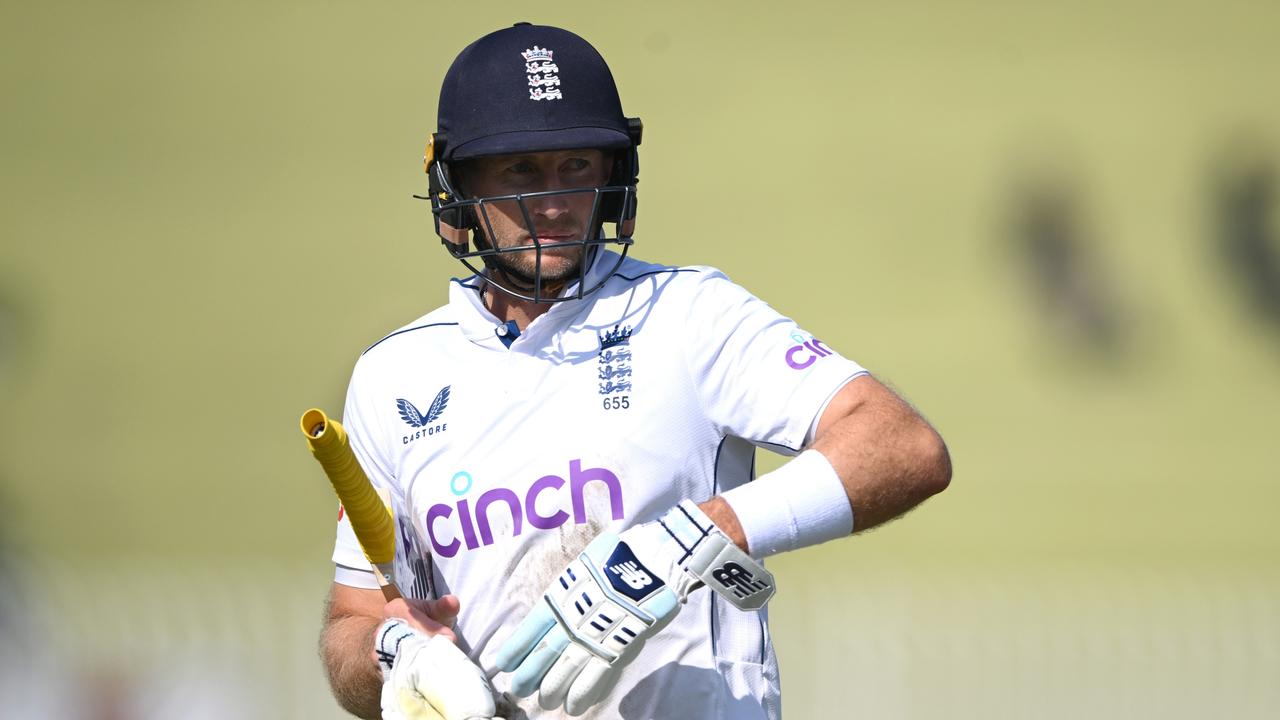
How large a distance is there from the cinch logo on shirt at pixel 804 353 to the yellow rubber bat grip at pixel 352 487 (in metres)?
0.67

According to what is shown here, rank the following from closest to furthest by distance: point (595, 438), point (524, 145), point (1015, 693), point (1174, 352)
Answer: point (595, 438) → point (524, 145) → point (1015, 693) → point (1174, 352)

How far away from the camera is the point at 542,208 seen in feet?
8.04

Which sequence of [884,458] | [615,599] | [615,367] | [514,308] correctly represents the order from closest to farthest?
[615,599]
[884,458]
[615,367]
[514,308]

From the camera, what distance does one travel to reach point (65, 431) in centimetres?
744

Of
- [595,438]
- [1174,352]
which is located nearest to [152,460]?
[1174,352]

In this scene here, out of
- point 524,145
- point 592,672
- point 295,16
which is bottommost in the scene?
point 592,672

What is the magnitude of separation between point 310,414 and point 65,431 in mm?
5948

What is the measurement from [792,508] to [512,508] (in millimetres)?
482

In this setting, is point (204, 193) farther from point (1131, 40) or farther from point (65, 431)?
point (1131, 40)

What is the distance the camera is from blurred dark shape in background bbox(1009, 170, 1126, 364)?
23.6ft

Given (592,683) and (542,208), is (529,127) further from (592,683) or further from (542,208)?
(592,683)

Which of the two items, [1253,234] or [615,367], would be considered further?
[1253,234]

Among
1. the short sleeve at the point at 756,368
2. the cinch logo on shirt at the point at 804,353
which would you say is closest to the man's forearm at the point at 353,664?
the short sleeve at the point at 756,368

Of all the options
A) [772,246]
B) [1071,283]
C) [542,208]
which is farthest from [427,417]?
[1071,283]
